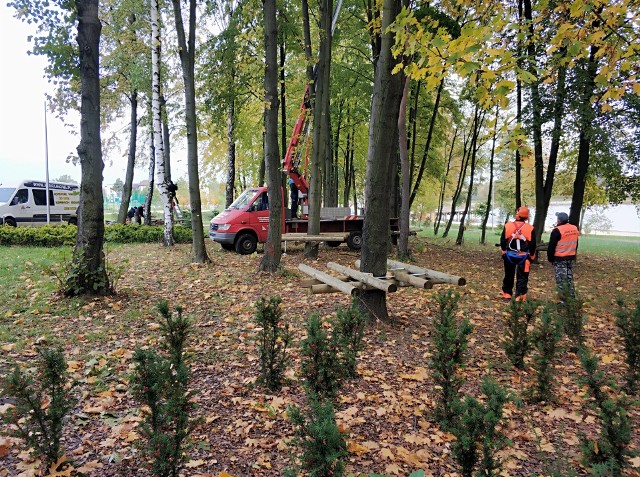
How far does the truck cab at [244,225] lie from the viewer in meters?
13.6

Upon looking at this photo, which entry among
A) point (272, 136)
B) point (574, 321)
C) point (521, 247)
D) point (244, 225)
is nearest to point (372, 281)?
point (574, 321)

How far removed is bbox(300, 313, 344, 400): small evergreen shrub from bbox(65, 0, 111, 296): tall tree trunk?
5.07 meters

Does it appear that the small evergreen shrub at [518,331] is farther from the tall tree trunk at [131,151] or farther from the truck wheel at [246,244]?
the tall tree trunk at [131,151]

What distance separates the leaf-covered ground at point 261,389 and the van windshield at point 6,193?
15340 millimetres

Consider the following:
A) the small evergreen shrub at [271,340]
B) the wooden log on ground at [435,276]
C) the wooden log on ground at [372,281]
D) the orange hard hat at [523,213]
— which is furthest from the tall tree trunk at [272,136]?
the small evergreen shrub at [271,340]

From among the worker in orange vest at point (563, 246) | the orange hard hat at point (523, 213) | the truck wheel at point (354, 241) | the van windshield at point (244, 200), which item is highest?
the van windshield at point (244, 200)

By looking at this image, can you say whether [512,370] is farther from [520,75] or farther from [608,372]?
[520,75]

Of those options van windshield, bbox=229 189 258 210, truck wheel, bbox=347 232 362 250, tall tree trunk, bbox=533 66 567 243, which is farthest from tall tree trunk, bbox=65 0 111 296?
tall tree trunk, bbox=533 66 567 243

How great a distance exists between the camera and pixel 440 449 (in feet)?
10.1

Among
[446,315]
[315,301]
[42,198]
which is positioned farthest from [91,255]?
[42,198]

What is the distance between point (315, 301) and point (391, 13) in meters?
4.66

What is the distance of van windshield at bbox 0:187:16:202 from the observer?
20000 millimetres

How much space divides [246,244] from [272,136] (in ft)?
18.9

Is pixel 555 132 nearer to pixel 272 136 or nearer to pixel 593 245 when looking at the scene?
pixel 272 136
